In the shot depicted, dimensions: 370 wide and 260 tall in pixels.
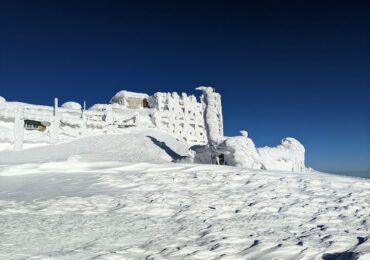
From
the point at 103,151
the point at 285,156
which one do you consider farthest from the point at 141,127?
the point at 285,156

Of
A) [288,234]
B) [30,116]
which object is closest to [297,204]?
[288,234]

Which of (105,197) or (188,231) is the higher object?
(105,197)

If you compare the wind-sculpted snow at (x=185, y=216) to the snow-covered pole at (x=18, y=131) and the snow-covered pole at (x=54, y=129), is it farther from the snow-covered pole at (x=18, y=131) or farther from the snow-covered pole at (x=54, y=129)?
the snow-covered pole at (x=54, y=129)

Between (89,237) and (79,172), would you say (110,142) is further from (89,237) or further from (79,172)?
(89,237)

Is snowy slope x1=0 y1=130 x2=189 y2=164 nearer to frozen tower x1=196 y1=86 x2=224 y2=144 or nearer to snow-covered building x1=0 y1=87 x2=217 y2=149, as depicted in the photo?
snow-covered building x1=0 y1=87 x2=217 y2=149

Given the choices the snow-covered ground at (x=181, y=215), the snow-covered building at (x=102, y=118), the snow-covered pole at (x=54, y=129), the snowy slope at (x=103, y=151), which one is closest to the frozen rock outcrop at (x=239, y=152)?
the snowy slope at (x=103, y=151)

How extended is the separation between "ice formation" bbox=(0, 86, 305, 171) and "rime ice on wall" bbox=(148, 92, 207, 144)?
10cm

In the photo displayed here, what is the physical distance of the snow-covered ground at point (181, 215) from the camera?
13.7ft

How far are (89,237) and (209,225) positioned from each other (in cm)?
180

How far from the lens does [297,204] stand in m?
6.53

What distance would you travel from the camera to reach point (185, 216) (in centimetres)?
602

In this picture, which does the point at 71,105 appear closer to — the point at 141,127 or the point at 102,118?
the point at 102,118

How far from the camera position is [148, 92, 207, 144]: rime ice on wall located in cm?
3145

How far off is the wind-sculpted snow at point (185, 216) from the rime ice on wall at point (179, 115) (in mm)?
21226
